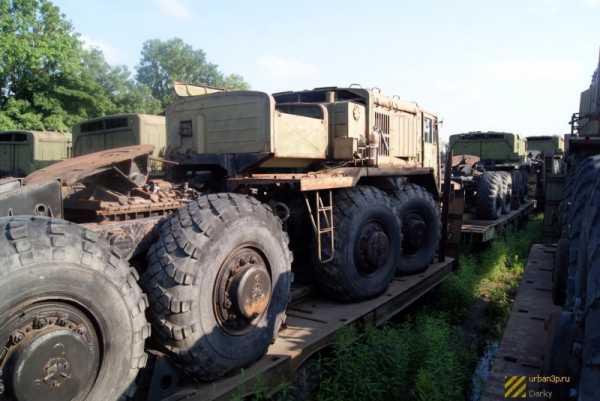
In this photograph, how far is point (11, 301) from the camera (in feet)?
7.45

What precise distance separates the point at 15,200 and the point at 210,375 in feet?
5.70

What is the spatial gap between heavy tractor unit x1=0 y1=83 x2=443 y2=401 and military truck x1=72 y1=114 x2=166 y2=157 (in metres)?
6.03

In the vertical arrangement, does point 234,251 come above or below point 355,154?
below

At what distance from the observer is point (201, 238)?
338cm

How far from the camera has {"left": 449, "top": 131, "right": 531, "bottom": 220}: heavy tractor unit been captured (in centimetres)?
1070

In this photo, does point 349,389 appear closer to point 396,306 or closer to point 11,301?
point 396,306

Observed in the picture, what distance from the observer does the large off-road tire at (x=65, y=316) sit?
7.57ft

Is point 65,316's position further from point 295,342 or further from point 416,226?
point 416,226

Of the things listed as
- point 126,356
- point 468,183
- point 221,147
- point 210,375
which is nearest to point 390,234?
point 221,147

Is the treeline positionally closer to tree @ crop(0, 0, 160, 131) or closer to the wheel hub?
tree @ crop(0, 0, 160, 131)

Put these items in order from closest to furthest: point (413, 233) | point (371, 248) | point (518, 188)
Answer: point (371, 248) < point (413, 233) < point (518, 188)

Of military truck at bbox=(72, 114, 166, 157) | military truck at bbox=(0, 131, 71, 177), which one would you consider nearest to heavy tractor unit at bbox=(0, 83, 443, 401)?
military truck at bbox=(72, 114, 166, 157)

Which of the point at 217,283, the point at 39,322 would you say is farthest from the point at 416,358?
the point at 39,322

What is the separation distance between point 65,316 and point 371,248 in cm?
356
